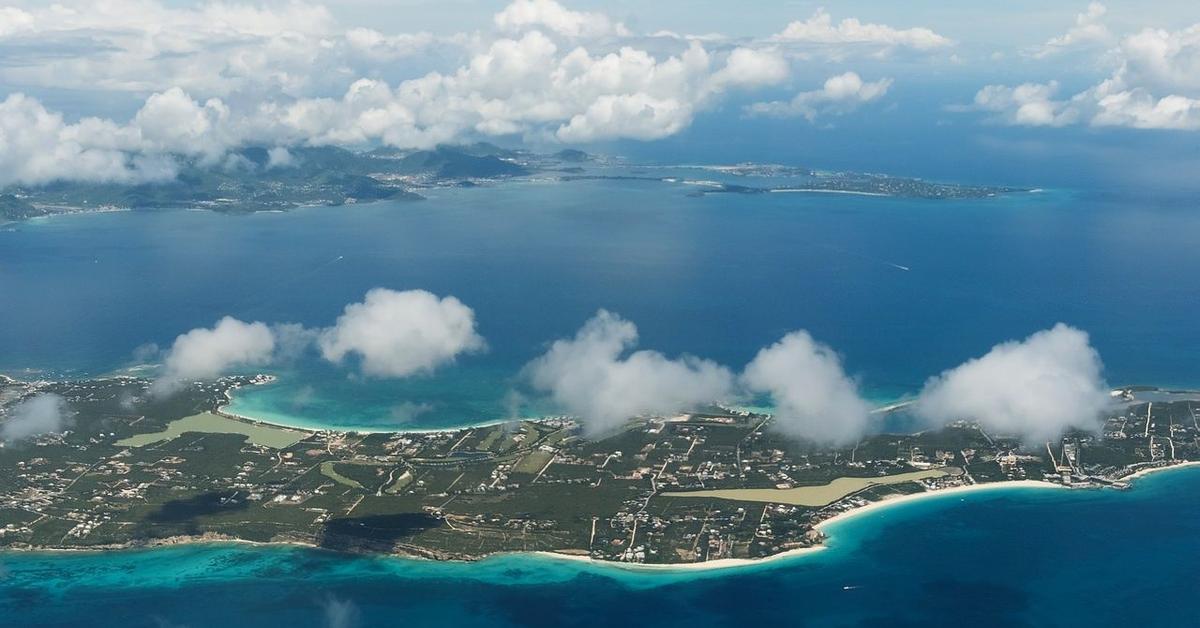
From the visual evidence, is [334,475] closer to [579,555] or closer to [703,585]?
[579,555]

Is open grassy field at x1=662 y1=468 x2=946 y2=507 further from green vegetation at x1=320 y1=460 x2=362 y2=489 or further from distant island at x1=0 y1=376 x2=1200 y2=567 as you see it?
green vegetation at x1=320 y1=460 x2=362 y2=489

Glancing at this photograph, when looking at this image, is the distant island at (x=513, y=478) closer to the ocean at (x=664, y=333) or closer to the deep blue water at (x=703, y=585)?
the deep blue water at (x=703, y=585)

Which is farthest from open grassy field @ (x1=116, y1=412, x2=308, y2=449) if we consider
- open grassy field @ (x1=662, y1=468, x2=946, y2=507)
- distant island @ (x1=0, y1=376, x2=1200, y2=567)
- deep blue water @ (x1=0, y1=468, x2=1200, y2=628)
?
open grassy field @ (x1=662, y1=468, x2=946, y2=507)

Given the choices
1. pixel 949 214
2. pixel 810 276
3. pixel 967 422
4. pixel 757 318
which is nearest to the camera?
pixel 967 422

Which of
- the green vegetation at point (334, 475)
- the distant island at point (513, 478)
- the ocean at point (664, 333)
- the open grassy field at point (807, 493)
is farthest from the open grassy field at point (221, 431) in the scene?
the open grassy field at point (807, 493)

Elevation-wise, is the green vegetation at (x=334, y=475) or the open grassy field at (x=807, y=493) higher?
the open grassy field at (x=807, y=493)

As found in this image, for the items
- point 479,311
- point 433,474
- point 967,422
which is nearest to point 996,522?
point 967,422

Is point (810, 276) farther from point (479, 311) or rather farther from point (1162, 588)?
point (1162, 588)
